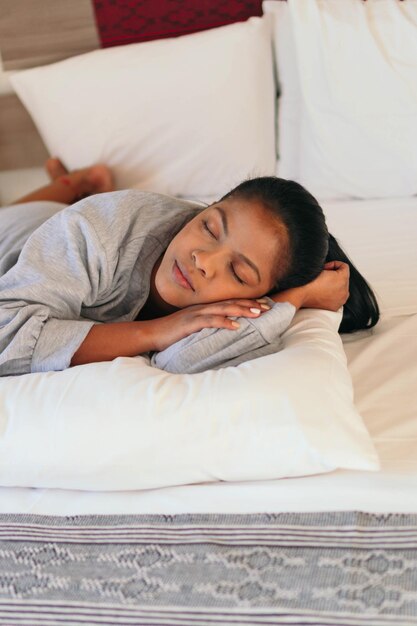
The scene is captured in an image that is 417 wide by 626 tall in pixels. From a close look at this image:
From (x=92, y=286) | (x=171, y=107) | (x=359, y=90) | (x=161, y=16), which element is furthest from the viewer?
(x=161, y=16)

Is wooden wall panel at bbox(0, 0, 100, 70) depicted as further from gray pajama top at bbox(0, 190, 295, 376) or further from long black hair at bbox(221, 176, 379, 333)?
long black hair at bbox(221, 176, 379, 333)

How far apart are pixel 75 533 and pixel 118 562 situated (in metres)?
0.09

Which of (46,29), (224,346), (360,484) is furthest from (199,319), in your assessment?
(46,29)

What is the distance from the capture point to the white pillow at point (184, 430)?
38.4 inches

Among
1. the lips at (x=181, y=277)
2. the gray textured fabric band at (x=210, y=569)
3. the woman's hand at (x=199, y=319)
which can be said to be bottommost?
the gray textured fabric band at (x=210, y=569)

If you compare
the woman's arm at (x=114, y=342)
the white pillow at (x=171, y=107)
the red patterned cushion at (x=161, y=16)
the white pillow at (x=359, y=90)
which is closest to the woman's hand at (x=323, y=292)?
the woman's arm at (x=114, y=342)

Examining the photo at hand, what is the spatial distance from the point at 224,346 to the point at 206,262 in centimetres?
15

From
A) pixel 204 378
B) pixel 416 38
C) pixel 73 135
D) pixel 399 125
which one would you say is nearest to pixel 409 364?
pixel 204 378

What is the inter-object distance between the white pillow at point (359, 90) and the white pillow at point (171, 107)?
0.14 meters

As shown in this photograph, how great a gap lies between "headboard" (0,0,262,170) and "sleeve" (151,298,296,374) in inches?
50.7

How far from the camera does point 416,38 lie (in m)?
1.78

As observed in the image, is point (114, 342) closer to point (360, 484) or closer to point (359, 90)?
point (360, 484)

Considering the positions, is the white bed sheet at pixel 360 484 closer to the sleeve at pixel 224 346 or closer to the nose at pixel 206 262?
the sleeve at pixel 224 346

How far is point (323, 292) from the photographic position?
1.36m
